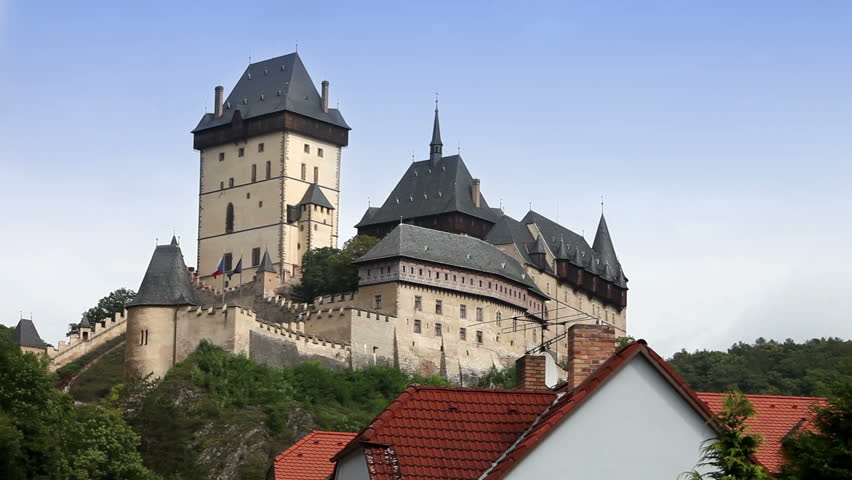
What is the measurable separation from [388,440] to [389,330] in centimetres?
7079

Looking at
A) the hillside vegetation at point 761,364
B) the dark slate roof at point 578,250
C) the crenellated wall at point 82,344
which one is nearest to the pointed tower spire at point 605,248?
the dark slate roof at point 578,250

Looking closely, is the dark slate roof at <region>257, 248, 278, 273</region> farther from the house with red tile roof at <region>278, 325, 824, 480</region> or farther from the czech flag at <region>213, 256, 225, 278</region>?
the house with red tile roof at <region>278, 325, 824, 480</region>

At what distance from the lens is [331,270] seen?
305 feet

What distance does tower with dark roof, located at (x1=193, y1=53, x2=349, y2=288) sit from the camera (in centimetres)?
10112

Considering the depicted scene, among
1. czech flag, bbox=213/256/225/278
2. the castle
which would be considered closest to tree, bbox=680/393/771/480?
the castle

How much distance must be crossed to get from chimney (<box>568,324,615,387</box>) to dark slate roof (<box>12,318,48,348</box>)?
79301 mm

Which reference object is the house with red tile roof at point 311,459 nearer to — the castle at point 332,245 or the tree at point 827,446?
the tree at point 827,446

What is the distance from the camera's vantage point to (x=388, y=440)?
14.8 m

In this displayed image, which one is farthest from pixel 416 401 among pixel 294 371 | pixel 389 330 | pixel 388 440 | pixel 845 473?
pixel 389 330

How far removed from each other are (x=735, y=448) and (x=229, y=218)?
300 feet

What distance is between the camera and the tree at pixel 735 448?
13484mm

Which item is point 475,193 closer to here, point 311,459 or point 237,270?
point 237,270

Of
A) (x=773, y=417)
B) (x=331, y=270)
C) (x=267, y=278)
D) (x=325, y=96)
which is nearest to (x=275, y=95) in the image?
(x=325, y=96)

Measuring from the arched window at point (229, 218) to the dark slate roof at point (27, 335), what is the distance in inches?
556
